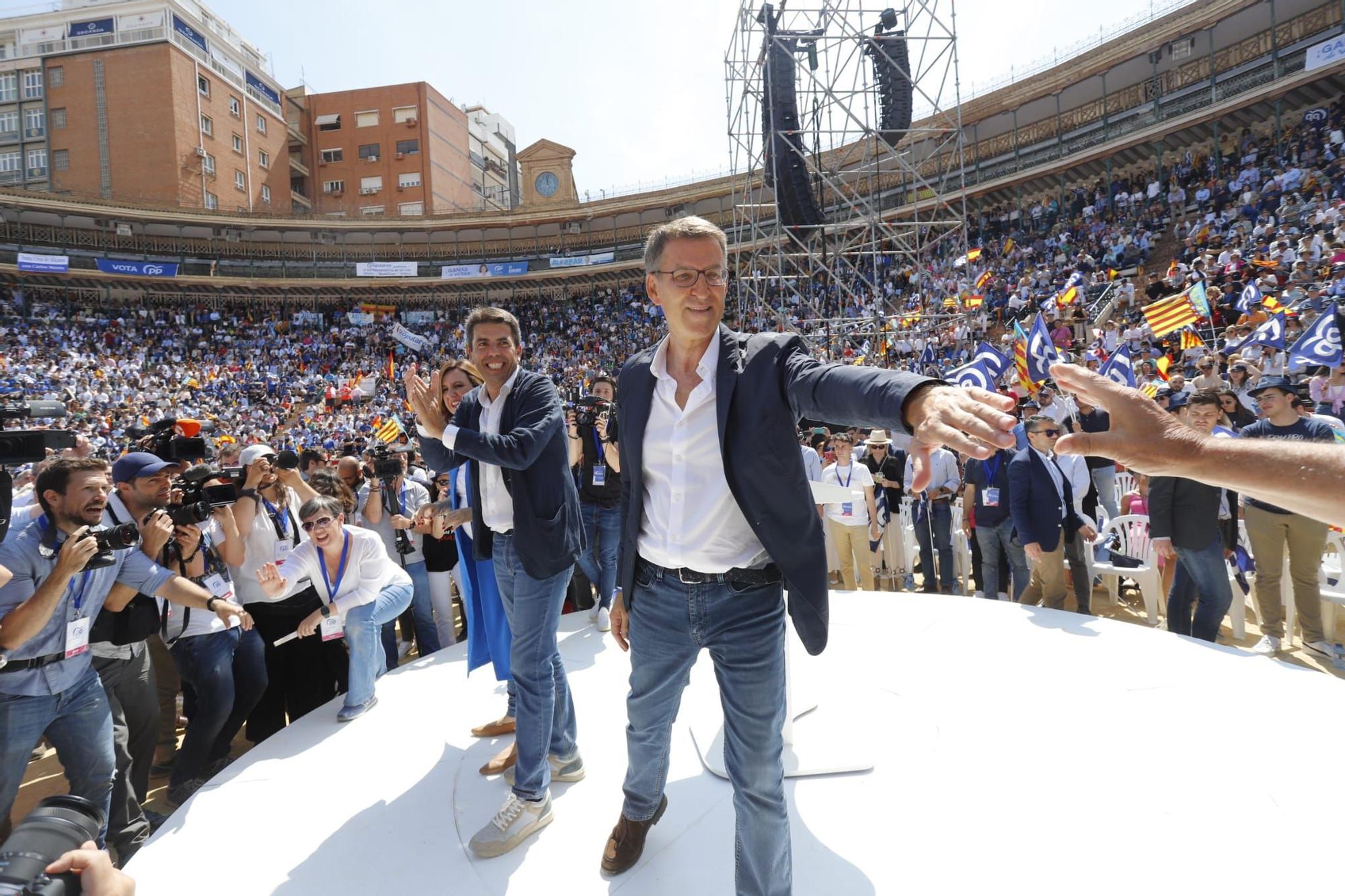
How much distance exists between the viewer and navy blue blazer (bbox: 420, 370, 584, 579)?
7.80ft

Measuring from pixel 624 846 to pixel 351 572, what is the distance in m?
2.22

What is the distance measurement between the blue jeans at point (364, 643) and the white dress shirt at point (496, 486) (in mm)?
1355

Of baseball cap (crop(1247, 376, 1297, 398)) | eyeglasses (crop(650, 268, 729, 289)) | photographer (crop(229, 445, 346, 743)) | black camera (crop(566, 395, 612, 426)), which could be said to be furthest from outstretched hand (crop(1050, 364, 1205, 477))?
baseball cap (crop(1247, 376, 1297, 398))

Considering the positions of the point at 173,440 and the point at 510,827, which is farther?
the point at 173,440

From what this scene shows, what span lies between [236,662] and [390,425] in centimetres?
661

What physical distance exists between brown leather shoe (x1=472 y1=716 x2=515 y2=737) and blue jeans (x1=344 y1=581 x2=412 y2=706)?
80 cm

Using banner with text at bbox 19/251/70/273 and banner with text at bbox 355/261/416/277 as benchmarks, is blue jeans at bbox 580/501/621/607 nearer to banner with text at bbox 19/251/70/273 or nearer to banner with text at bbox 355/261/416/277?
banner with text at bbox 355/261/416/277

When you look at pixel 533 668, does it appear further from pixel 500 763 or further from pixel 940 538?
pixel 940 538

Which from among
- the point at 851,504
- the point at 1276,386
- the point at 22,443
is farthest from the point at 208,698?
the point at 1276,386

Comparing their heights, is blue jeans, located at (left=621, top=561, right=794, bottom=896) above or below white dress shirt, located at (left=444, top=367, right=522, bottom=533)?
below

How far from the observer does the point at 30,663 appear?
2.38 metres

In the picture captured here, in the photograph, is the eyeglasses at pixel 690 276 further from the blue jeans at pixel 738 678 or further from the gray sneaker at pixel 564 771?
the gray sneaker at pixel 564 771

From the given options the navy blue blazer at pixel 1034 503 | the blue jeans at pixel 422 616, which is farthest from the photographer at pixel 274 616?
the navy blue blazer at pixel 1034 503

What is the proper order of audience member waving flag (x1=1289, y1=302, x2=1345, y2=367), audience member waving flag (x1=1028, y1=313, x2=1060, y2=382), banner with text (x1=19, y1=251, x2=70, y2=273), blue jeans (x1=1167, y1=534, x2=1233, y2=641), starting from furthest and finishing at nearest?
1. banner with text (x1=19, y1=251, x2=70, y2=273)
2. audience member waving flag (x1=1028, y1=313, x2=1060, y2=382)
3. audience member waving flag (x1=1289, y1=302, x2=1345, y2=367)
4. blue jeans (x1=1167, y1=534, x2=1233, y2=641)
